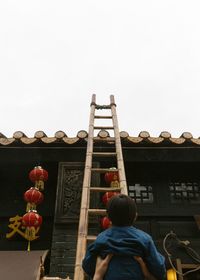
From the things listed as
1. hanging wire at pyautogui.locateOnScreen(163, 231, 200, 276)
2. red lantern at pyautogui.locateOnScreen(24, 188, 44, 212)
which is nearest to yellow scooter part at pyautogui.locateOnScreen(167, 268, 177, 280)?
hanging wire at pyautogui.locateOnScreen(163, 231, 200, 276)

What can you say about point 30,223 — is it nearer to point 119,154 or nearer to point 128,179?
point 119,154

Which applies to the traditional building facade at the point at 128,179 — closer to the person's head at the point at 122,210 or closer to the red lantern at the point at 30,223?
the red lantern at the point at 30,223

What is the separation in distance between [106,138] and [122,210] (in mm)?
3241

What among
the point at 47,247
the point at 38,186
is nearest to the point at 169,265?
the point at 47,247

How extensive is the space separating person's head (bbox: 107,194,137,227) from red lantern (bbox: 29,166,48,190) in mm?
3258

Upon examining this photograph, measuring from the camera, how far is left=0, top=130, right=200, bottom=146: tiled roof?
210 inches

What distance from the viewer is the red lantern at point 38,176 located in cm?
521

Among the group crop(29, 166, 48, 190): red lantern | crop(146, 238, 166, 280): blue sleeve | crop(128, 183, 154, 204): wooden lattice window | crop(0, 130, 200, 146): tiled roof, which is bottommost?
crop(146, 238, 166, 280): blue sleeve

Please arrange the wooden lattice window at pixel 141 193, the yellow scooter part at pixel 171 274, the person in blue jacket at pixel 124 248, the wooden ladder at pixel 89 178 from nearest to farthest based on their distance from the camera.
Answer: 1. the person in blue jacket at pixel 124 248
2. the wooden ladder at pixel 89 178
3. the yellow scooter part at pixel 171 274
4. the wooden lattice window at pixel 141 193

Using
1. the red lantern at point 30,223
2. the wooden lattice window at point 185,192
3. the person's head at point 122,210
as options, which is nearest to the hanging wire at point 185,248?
the wooden lattice window at point 185,192

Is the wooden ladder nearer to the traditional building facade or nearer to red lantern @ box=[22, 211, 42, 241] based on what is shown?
the traditional building facade

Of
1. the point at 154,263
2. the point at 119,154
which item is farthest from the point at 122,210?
the point at 119,154

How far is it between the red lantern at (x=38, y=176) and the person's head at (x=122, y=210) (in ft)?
10.7

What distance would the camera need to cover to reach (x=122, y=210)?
2.09 metres
